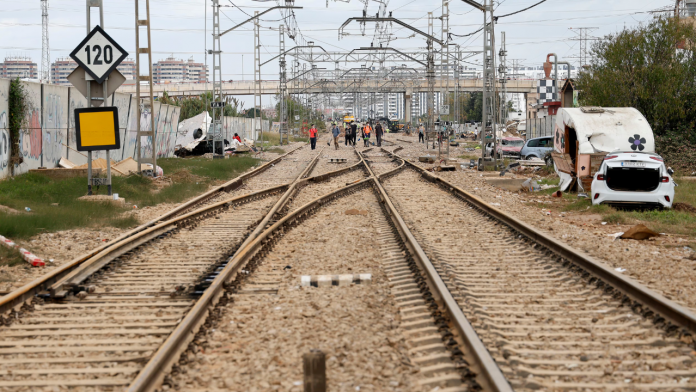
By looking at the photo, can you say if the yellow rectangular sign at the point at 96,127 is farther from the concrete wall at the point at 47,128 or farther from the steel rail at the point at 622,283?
the steel rail at the point at 622,283

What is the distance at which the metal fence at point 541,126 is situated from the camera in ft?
133

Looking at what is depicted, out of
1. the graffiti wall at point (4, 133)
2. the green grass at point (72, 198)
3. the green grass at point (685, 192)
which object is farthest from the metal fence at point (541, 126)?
the graffiti wall at point (4, 133)

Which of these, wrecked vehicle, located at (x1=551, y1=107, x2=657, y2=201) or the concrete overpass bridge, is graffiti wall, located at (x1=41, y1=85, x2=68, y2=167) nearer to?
wrecked vehicle, located at (x1=551, y1=107, x2=657, y2=201)

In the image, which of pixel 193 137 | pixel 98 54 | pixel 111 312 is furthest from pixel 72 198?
pixel 193 137

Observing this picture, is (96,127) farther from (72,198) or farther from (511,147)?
(511,147)

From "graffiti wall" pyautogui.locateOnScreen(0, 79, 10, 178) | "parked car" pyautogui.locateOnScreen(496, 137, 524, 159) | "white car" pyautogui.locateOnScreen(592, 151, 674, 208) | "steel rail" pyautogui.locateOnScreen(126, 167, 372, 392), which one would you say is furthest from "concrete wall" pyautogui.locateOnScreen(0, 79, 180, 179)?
"parked car" pyautogui.locateOnScreen(496, 137, 524, 159)

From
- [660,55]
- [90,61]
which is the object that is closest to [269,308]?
[90,61]

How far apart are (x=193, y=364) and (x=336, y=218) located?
351 inches

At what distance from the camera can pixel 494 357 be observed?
5.29 meters

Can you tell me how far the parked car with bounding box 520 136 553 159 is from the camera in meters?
33.7

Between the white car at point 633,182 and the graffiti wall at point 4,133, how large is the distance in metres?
16.3

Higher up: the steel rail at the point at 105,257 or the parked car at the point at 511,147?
the parked car at the point at 511,147

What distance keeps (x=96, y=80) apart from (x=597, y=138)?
41.0 feet

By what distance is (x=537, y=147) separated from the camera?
112ft
